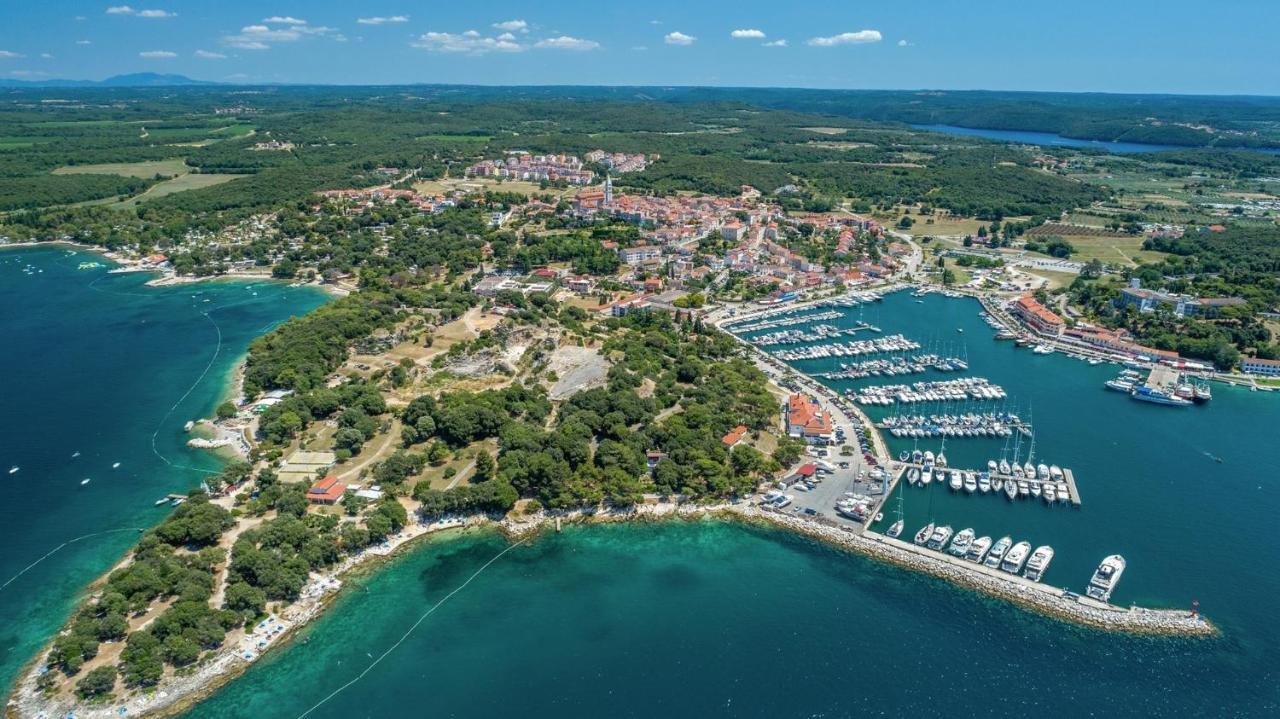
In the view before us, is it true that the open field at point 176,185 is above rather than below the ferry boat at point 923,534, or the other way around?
above

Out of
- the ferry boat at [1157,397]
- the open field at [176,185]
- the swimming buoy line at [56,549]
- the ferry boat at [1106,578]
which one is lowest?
the swimming buoy line at [56,549]

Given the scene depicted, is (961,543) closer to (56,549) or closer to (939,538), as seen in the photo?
(939,538)

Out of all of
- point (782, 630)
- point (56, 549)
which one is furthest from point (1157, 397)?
point (56, 549)

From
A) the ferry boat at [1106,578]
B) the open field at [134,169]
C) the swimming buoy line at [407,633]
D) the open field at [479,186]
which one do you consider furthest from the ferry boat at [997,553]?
the open field at [134,169]

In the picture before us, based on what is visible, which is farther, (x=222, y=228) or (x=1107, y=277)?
(x=222, y=228)

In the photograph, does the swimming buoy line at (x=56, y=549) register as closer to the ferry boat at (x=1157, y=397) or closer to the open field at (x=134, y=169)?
the ferry boat at (x=1157, y=397)

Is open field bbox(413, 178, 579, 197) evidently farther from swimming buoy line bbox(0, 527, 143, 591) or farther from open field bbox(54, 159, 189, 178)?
swimming buoy line bbox(0, 527, 143, 591)

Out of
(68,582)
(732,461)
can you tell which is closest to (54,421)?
(68,582)

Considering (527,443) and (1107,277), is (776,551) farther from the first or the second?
(1107,277)
